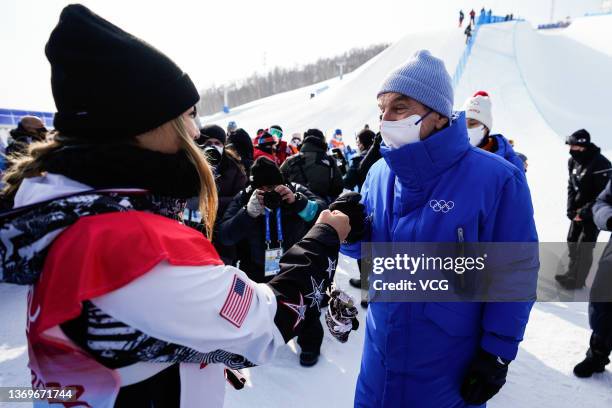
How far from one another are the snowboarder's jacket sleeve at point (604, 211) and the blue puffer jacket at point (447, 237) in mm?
1854

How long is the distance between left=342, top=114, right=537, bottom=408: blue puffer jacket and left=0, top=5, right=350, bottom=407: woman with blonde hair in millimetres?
875

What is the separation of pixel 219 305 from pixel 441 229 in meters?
1.11

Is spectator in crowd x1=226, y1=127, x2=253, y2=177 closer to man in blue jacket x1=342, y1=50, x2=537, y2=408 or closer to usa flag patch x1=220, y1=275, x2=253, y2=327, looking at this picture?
man in blue jacket x1=342, y1=50, x2=537, y2=408

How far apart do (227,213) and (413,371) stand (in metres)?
2.06

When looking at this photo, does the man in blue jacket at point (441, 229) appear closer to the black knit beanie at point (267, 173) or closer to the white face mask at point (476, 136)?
the black knit beanie at point (267, 173)

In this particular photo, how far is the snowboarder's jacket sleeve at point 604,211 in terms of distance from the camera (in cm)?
283

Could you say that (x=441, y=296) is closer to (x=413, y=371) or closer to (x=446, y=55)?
(x=413, y=371)

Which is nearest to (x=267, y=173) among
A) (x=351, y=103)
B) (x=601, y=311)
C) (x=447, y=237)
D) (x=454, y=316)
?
(x=447, y=237)

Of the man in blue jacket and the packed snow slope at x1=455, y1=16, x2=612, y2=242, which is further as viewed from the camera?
the packed snow slope at x1=455, y1=16, x2=612, y2=242

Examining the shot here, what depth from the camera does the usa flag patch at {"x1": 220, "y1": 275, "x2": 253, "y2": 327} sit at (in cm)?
88

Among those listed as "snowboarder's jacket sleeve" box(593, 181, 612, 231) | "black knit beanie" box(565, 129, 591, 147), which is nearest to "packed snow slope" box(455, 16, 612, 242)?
"black knit beanie" box(565, 129, 591, 147)

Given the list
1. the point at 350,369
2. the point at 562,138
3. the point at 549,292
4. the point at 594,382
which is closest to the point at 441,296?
the point at 350,369

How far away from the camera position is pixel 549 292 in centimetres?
459

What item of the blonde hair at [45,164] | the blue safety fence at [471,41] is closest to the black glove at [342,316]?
the blonde hair at [45,164]
